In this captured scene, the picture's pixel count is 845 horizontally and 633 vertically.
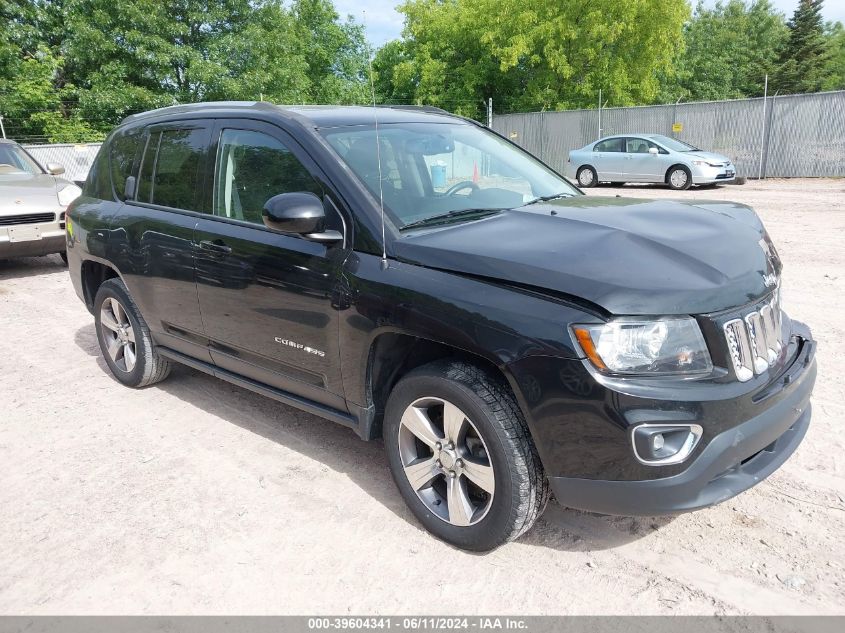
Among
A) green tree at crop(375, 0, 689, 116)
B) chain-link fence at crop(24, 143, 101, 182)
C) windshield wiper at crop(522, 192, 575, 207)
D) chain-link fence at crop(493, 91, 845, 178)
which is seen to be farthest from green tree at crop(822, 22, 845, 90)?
windshield wiper at crop(522, 192, 575, 207)

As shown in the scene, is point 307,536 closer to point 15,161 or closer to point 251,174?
point 251,174

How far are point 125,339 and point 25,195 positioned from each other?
524 centimetres

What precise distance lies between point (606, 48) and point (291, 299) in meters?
34.4

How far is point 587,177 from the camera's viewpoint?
786 inches

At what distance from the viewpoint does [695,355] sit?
2.41 m

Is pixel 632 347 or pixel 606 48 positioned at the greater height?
pixel 606 48

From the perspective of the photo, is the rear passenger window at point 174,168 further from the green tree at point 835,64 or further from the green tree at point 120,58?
the green tree at point 835,64

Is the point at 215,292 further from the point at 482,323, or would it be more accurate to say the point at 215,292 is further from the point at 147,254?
the point at 482,323

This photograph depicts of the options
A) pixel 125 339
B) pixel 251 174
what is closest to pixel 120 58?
pixel 125 339

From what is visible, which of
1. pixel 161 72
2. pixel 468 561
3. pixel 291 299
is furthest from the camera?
pixel 161 72

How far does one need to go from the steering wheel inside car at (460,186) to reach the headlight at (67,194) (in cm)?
738

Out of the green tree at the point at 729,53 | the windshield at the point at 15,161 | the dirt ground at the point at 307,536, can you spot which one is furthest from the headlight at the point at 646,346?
the green tree at the point at 729,53

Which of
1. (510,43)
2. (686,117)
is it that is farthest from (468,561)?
(510,43)

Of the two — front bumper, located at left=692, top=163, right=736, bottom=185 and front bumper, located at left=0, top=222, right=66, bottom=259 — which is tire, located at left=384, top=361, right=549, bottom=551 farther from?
front bumper, located at left=692, top=163, right=736, bottom=185
